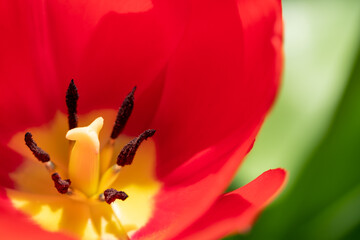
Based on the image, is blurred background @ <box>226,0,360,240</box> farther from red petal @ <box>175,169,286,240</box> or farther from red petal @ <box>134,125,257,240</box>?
red petal @ <box>175,169,286,240</box>

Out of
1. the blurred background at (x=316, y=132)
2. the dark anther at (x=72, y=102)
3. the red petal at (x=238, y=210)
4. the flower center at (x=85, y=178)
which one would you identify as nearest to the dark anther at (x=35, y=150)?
the flower center at (x=85, y=178)

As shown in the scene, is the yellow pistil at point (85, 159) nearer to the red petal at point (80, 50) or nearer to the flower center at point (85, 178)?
the flower center at point (85, 178)

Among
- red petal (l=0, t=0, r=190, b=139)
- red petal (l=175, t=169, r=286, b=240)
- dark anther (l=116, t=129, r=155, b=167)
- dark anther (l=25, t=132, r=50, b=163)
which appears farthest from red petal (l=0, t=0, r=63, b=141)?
red petal (l=175, t=169, r=286, b=240)

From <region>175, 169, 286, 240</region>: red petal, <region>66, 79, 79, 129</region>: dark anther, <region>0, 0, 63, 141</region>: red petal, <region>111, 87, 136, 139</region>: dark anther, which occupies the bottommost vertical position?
<region>175, 169, 286, 240</region>: red petal

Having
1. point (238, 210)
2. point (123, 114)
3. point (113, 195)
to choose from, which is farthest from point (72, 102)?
point (238, 210)

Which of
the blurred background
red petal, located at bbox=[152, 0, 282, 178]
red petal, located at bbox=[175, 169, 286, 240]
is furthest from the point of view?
the blurred background

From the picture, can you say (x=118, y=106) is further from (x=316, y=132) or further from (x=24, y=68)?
(x=316, y=132)

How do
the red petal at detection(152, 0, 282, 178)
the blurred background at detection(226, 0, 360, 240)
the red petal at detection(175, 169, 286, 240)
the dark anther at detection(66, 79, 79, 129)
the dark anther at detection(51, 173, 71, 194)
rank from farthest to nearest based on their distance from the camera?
the blurred background at detection(226, 0, 360, 240) < the dark anther at detection(66, 79, 79, 129) < the dark anther at detection(51, 173, 71, 194) < the red petal at detection(152, 0, 282, 178) < the red petal at detection(175, 169, 286, 240)
